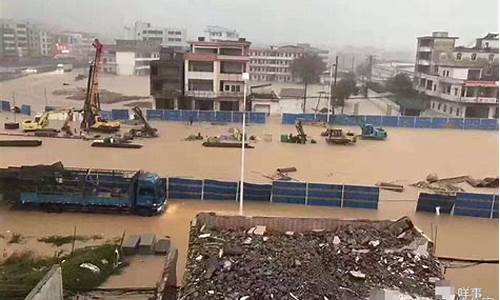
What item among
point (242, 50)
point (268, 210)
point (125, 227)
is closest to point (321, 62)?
point (242, 50)

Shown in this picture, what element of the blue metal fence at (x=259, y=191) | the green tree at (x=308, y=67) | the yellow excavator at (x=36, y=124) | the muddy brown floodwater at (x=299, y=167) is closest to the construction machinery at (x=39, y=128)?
the yellow excavator at (x=36, y=124)

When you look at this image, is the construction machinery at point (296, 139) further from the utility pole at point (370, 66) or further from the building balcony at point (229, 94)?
the utility pole at point (370, 66)

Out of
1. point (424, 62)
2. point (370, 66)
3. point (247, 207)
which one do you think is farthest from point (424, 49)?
point (247, 207)

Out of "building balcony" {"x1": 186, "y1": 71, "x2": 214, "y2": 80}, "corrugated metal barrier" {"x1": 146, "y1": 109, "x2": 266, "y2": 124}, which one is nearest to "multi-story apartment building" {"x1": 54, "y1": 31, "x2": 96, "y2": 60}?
"building balcony" {"x1": 186, "y1": 71, "x2": 214, "y2": 80}

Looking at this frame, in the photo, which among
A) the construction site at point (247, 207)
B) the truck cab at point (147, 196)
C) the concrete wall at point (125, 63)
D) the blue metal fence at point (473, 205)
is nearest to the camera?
the construction site at point (247, 207)

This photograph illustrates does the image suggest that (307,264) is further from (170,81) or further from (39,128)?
(170,81)

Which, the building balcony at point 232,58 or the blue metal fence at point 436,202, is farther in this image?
the building balcony at point 232,58

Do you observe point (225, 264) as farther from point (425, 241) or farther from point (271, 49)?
point (271, 49)

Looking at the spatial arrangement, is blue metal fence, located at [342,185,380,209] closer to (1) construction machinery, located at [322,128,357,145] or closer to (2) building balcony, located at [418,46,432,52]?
(1) construction machinery, located at [322,128,357,145]
